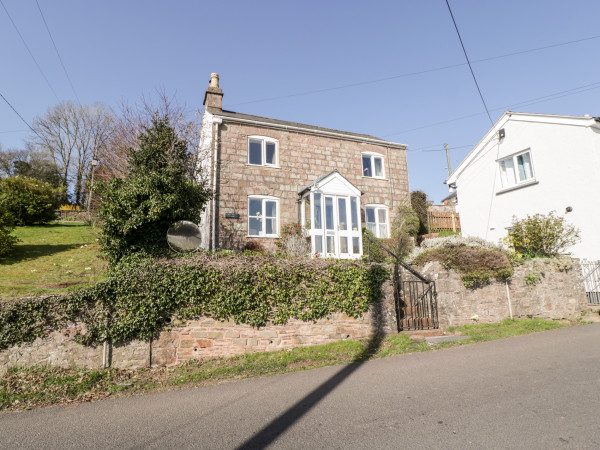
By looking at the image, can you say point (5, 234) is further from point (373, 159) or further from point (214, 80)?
point (373, 159)

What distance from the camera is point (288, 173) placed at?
16531 millimetres

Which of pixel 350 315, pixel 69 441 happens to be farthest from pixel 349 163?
pixel 69 441

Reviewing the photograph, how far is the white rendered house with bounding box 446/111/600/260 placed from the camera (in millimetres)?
13328

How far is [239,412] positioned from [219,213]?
11.0 m

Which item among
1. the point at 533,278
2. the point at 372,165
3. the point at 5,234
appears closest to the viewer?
the point at 533,278

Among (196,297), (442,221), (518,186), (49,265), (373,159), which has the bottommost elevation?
(196,297)

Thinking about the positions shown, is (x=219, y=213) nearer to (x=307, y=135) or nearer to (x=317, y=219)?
(x=317, y=219)

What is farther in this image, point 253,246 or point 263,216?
point 263,216

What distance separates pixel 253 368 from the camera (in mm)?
6438

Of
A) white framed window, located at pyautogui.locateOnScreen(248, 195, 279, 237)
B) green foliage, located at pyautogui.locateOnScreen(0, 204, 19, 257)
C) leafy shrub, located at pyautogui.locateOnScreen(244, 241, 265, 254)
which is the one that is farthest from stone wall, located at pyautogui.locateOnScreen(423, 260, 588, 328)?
green foliage, located at pyautogui.locateOnScreen(0, 204, 19, 257)

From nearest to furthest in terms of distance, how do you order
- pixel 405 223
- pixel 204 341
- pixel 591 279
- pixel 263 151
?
pixel 204 341
pixel 591 279
pixel 263 151
pixel 405 223

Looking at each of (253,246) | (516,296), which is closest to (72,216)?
(253,246)

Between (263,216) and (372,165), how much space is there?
7062 millimetres

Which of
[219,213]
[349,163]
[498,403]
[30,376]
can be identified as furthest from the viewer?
[349,163]
